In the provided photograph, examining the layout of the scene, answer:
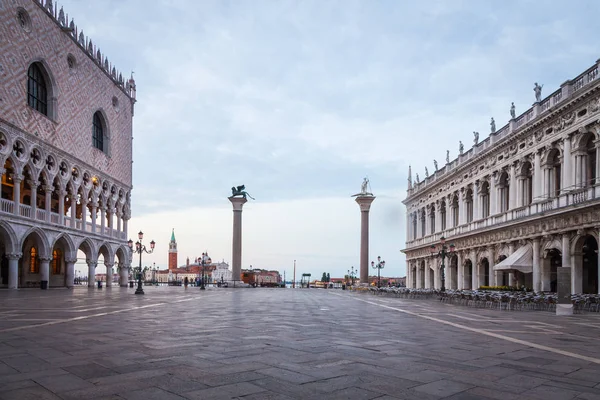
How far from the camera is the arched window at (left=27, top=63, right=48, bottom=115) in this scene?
1391 inches

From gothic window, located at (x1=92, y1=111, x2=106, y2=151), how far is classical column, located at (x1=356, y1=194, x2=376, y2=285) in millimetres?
29068

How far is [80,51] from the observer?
41.9m

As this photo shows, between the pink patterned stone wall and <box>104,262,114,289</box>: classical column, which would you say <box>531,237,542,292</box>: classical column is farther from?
<box>104,262,114,289</box>: classical column

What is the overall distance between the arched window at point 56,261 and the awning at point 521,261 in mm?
36049

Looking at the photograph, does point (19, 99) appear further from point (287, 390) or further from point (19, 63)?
point (287, 390)

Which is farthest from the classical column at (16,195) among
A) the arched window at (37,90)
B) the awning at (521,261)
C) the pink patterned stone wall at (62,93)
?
the awning at (521,261)

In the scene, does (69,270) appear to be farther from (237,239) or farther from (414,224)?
(414,224)

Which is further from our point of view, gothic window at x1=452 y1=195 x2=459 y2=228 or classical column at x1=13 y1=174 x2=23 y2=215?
gothic window at x1=452 y1=195 x2=459 y2=228

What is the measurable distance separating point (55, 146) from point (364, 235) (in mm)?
33602

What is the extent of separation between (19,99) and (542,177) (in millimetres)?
32612

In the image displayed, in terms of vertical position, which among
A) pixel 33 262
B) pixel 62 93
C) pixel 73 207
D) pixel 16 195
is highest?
pixel 62 93

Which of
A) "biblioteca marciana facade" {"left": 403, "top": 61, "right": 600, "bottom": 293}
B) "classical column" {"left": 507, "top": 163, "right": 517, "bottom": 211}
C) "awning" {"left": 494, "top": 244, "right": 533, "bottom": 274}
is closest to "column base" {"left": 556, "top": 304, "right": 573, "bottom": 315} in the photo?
"biblioteca marciana facade" {"left": 403, "top": 61, "right": 600, "bottom": 293}

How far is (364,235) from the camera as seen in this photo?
57875mm

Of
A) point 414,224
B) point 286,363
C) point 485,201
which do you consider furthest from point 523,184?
point 286,363
